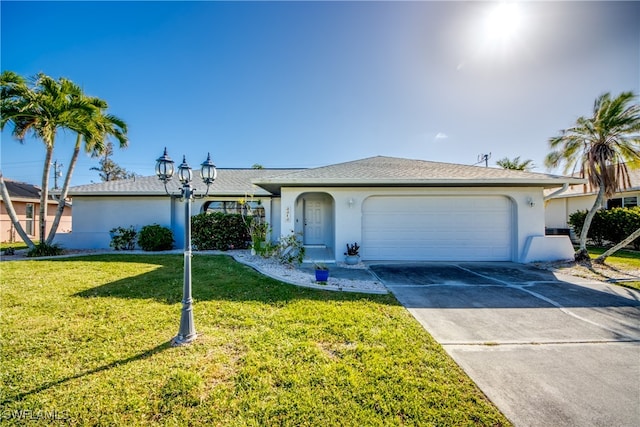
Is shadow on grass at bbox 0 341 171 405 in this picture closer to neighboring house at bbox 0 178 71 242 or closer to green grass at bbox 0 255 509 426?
green grass at bbox 0 255 509 426

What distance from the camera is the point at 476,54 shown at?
8602 millimetres

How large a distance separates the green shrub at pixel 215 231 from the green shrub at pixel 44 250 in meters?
5.68

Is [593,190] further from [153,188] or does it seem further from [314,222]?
[153,188]

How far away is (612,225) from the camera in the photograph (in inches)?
466

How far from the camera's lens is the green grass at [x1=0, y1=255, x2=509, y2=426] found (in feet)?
7.62

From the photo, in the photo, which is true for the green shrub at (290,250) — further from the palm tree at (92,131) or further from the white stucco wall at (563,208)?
the white stucco wall at (563,208)

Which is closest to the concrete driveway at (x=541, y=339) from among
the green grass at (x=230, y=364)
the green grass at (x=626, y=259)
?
the green grass at (x=230, y=364)

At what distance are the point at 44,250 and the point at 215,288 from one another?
411 inches

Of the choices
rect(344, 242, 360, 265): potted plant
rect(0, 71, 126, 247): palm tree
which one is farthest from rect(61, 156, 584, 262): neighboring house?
rect(0, 71, 126, 247): palm tree

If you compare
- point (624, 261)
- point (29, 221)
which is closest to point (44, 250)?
point (29, 221)

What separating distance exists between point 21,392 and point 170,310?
2.13 meters

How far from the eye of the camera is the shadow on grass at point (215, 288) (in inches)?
212

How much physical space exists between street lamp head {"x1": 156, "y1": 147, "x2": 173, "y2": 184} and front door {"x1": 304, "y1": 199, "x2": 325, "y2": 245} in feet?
31.1

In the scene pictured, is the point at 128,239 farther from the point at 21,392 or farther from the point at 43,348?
the point at 21,392
